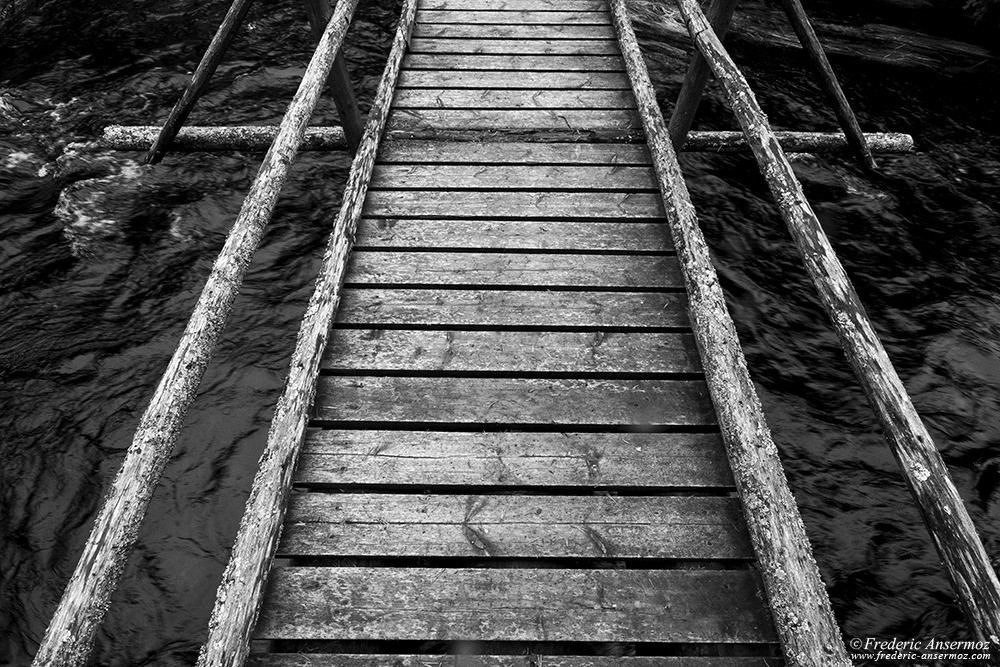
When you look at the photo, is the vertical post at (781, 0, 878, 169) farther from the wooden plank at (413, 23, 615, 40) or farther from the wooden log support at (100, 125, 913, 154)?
the wooden plank at (413, 23, 615, 40)

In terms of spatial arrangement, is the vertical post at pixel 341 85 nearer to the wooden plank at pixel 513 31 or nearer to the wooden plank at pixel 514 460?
the wooden plank at pixel 513 31

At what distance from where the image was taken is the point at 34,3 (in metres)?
8.55

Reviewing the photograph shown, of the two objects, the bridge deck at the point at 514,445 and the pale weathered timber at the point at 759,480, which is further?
the bridge deck at the point at 514,445

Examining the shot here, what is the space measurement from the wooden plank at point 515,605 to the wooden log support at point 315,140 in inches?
164

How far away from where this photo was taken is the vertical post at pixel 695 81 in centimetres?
477

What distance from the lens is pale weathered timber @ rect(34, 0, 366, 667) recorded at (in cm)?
170

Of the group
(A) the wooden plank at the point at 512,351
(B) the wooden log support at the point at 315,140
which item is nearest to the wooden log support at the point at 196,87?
(B) the wooden log support at the point at 315,140

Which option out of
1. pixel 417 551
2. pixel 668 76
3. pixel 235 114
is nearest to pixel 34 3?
pixel 235 114

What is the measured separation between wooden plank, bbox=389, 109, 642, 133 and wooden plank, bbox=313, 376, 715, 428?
7.29 ft

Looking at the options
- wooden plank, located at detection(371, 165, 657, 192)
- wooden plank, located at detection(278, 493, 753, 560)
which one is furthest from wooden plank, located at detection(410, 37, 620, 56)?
wooden plank, located at detection(278, 493, 753, 560)

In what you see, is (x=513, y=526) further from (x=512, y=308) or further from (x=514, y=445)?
(x=512, y=308)

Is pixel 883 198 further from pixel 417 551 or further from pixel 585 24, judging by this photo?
pixel 417 551

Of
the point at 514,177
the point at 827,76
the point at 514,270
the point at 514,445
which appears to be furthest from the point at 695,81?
the point at 514,445

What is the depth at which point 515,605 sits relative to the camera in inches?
87.9
